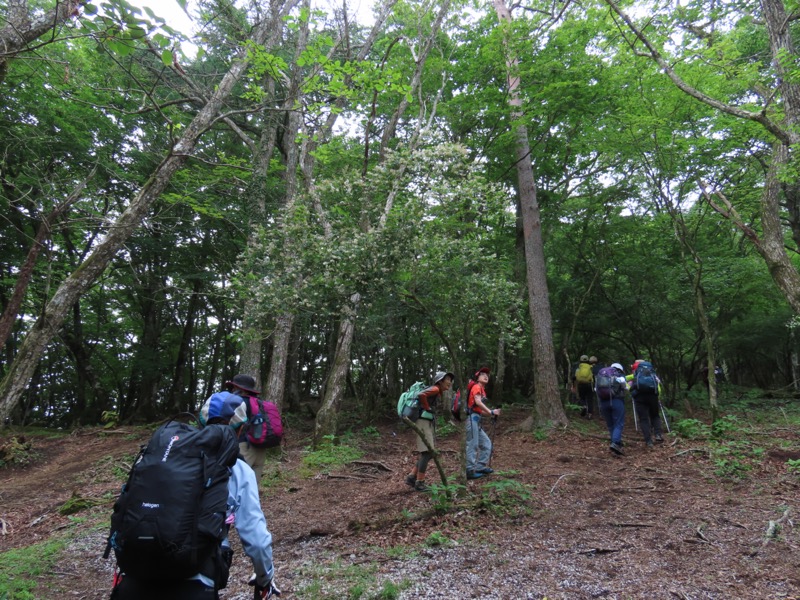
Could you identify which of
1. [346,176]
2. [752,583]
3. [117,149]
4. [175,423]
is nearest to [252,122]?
[117,149]

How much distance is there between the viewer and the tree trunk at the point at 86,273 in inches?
220

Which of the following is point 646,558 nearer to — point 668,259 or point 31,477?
point 31,477

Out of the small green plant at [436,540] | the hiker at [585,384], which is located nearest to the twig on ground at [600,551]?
the small green plant at [436,540]

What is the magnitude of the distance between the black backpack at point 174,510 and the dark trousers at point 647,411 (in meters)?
8.71

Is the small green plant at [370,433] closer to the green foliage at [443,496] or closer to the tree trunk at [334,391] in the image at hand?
the tree trunk at [334,391]

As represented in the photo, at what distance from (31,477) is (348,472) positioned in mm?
6878

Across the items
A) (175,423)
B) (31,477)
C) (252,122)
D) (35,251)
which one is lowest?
(31,477)

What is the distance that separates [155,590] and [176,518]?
1.31ft

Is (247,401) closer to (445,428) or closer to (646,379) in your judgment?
(646,379)

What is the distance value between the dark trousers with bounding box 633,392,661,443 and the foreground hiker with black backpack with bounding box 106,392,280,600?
8.53m

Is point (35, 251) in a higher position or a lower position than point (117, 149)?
lower

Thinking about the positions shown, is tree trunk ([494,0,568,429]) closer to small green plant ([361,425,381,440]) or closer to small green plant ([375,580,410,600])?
small green plant ([361,425,381,440])

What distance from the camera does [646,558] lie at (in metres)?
4.08

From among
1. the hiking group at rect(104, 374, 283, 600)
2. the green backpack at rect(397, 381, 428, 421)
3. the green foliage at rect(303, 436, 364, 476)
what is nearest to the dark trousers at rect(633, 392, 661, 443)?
the green backpack at rect(397, 381, 428, 421)
